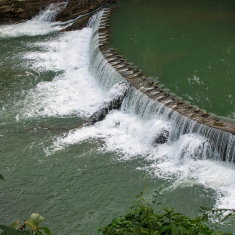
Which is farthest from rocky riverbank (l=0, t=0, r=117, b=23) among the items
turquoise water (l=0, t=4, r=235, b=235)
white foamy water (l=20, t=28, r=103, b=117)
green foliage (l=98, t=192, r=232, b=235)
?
green foliage (l=98, t=192, r=232, b=235)

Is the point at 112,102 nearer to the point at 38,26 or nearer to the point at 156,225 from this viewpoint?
the point at 156,225

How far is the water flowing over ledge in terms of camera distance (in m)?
6.93

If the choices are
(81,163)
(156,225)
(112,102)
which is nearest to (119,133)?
(112,102)

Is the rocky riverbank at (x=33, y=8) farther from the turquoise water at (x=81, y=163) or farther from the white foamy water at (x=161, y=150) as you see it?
the white foamy water at (x=161, y=150)

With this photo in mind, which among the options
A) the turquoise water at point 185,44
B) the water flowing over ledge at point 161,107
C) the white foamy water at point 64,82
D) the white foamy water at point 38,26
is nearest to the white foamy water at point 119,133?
the white foamy water at point 64,82

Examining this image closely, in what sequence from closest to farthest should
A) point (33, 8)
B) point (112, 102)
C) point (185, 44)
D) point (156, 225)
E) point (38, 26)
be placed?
point (156, 225)
point (112, 102)
point (185, 44)
point (38, 26)
point (33, 8)

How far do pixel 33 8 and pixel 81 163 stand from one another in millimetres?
9297

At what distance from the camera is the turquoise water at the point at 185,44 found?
8.73 metres

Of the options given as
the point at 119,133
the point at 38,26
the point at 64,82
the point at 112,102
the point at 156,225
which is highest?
the point at 156,225

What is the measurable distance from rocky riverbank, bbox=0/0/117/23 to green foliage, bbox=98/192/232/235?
12702mm

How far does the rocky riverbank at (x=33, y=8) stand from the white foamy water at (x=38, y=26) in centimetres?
25

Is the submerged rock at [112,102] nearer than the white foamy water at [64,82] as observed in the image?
Yes

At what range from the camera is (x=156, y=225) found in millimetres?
2529

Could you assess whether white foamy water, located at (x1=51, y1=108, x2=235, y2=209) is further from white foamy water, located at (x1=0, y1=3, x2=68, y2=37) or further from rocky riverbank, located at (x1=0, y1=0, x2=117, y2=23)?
rocky riverbank, located at (x1=0, y1=0, x2=117, y2=23)
